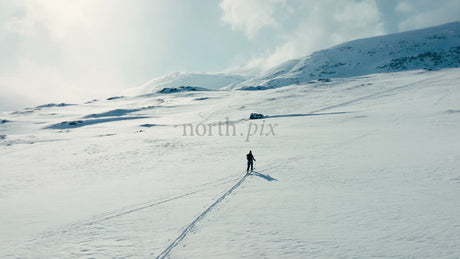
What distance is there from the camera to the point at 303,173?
1886 centimetres

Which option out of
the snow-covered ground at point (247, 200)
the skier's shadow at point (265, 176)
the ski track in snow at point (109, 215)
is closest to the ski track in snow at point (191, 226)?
the snow-covered ground at point (247, 200)

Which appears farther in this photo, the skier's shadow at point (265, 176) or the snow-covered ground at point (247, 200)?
the skier's shadow at point (265, 176)


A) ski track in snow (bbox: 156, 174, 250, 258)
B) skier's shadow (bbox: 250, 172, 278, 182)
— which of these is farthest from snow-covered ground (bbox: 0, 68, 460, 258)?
skier's shadow (bbox: 250, 172, 278, 182)

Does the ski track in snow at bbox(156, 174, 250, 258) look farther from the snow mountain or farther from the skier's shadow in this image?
the skier's shadow

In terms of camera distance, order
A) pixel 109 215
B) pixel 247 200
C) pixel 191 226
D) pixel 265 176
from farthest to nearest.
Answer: pixel 265 176, pixel 247 200, pixel 109 215, pixel 191 226

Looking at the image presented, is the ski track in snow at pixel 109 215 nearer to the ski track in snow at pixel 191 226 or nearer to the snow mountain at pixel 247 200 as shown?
the snow mountain at pixel 247 200

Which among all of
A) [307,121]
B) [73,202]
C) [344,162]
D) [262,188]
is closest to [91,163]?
[73,202]

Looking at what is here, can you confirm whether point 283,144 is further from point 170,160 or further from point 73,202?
point 73,202

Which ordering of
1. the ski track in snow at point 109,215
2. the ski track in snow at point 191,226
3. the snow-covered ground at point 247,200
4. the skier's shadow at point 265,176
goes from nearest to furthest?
the ski track in snow at point 191,226, the snow-covered ground at point 247,200, the ski track in snow at point 109,215, the skier's shadow at point 265,176

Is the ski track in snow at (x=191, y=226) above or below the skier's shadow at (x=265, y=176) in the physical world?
below

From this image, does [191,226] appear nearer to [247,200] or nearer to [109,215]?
[247,200]

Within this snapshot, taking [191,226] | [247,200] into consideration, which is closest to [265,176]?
[247,200]

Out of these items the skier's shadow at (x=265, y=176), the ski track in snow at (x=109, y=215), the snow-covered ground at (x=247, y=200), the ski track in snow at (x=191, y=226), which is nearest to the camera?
the ski track in snow at (x=191, y=226)

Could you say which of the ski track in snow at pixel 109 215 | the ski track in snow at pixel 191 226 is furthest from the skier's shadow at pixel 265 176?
the ski track in snow at pixel 109 215
